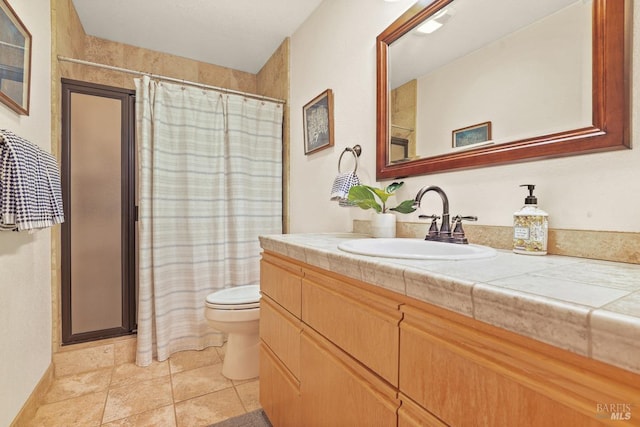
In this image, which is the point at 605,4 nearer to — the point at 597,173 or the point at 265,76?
the point at 597,173

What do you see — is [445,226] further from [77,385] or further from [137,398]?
[77,385]

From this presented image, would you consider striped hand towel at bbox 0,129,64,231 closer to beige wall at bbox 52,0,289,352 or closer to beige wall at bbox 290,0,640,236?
beige wall at bbox 52,0,289,352

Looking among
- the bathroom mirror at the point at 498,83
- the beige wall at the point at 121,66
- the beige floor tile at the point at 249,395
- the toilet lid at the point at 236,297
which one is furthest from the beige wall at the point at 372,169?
the beige floor tile at the point at 249,395

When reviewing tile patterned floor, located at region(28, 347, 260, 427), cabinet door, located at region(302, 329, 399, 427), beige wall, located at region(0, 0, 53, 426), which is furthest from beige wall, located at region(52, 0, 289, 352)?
cabinet door, located at region(302, 329, 399, 427)

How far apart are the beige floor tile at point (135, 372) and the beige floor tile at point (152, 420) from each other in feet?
1.17

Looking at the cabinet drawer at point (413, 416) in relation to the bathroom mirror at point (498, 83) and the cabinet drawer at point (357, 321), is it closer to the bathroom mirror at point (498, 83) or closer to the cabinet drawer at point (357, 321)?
the cabinet drawer at point (357, 321)

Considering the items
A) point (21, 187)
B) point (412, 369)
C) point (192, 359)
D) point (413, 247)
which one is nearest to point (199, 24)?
Result: point (21, 187)

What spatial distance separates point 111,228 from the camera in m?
1.97

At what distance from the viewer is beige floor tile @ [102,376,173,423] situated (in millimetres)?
1473

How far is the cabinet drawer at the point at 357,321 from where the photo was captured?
2.18ft

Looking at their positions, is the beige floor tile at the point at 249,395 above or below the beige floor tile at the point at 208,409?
below

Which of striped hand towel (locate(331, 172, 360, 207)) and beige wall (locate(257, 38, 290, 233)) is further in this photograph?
beige wall (locate(257, 38, 290, 233))

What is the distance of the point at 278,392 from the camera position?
1.22 metres

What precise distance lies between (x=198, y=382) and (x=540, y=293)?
188cm
